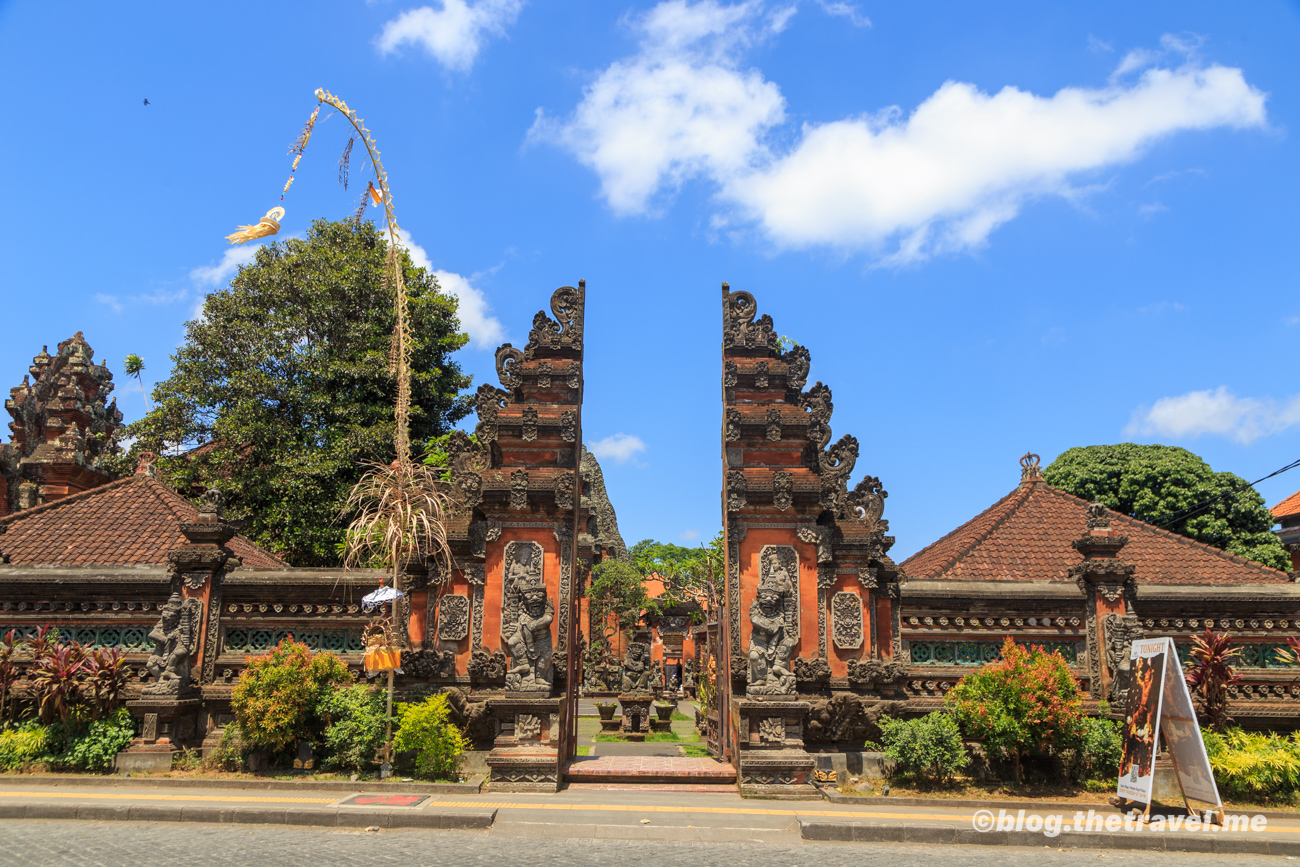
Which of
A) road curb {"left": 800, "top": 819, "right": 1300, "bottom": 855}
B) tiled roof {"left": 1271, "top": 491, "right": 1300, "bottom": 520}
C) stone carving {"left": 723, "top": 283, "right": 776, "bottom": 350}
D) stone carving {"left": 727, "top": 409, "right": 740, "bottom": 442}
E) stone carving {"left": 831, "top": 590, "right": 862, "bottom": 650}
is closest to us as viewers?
road curb {"left": 800, "top": 819, "right": 1300, "bottom": 855}

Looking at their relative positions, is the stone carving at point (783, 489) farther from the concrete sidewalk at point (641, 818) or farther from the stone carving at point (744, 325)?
the concrete sidewalk at point (641, 818)

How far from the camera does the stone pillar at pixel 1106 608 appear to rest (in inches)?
440

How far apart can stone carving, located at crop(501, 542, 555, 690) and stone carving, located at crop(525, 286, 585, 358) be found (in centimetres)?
349

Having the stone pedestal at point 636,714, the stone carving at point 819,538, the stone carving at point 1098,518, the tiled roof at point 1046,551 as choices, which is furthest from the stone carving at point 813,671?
the stone pedestal at point 636,714

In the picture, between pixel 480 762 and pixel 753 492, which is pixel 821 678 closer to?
pixel 753 492

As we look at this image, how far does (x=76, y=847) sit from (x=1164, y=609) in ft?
45.3

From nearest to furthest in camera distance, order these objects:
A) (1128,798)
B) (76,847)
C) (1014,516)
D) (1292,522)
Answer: (76,847) → (1128,798) → (1014,516) → (1292,522)

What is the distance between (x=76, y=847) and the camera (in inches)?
299

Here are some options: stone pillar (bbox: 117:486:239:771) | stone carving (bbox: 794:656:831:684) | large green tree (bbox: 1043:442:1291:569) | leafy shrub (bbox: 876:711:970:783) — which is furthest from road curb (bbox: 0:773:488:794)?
large green tree (bbox: 1043:442:1291:569)

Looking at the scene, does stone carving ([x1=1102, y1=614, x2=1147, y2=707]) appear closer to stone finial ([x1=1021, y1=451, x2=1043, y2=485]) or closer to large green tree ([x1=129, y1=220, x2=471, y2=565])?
stone finial ([x1=1021, y1=451, x2=1043, y2=485])

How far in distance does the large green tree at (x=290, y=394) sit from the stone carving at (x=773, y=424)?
11.2 m

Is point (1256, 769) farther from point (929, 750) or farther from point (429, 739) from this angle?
point (429, 739)

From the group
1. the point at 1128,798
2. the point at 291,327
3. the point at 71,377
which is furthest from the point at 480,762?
the point at 71,377

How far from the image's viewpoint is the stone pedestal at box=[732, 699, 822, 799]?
10.4 m
